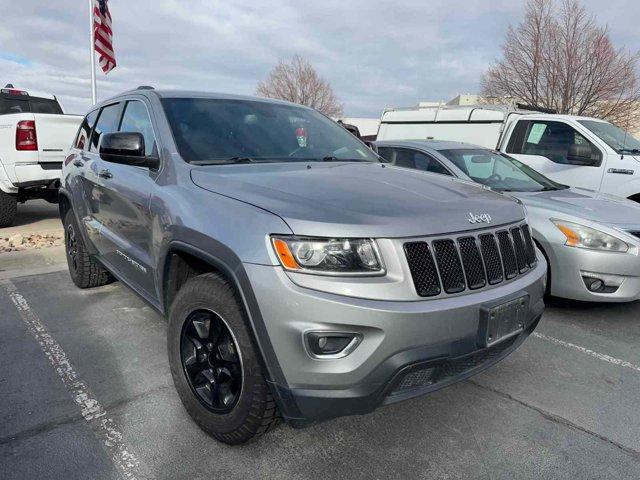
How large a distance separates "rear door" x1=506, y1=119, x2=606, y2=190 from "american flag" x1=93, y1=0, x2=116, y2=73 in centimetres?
933

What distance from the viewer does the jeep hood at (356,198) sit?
2.06 meters

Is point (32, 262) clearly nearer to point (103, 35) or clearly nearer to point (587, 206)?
point (587, 206)

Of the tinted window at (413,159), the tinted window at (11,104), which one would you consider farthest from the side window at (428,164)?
the tinted window at (11,104)

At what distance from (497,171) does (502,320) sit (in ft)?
12.1

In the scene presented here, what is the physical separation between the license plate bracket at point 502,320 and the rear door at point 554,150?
5.08m

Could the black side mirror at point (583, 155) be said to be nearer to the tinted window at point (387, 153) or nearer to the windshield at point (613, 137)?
the windshield at point (613, 137)

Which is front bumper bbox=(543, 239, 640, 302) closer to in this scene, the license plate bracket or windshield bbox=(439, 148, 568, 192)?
windshield bbox=(439, 148, 568, 192)

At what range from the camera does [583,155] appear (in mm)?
6539

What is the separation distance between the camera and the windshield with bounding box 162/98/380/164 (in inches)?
117

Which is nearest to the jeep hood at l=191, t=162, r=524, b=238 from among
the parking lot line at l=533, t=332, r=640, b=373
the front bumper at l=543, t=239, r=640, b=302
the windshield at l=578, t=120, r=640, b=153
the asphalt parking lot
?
the asphalt parking lot

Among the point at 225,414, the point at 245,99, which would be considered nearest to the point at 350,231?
the point at 225,414

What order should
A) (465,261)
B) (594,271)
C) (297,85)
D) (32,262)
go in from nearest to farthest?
(465,261) → (594,271) → (32,262) → (297,85)

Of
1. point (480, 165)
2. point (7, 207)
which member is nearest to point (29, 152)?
point (7, 207)

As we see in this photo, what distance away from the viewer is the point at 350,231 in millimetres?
2016
